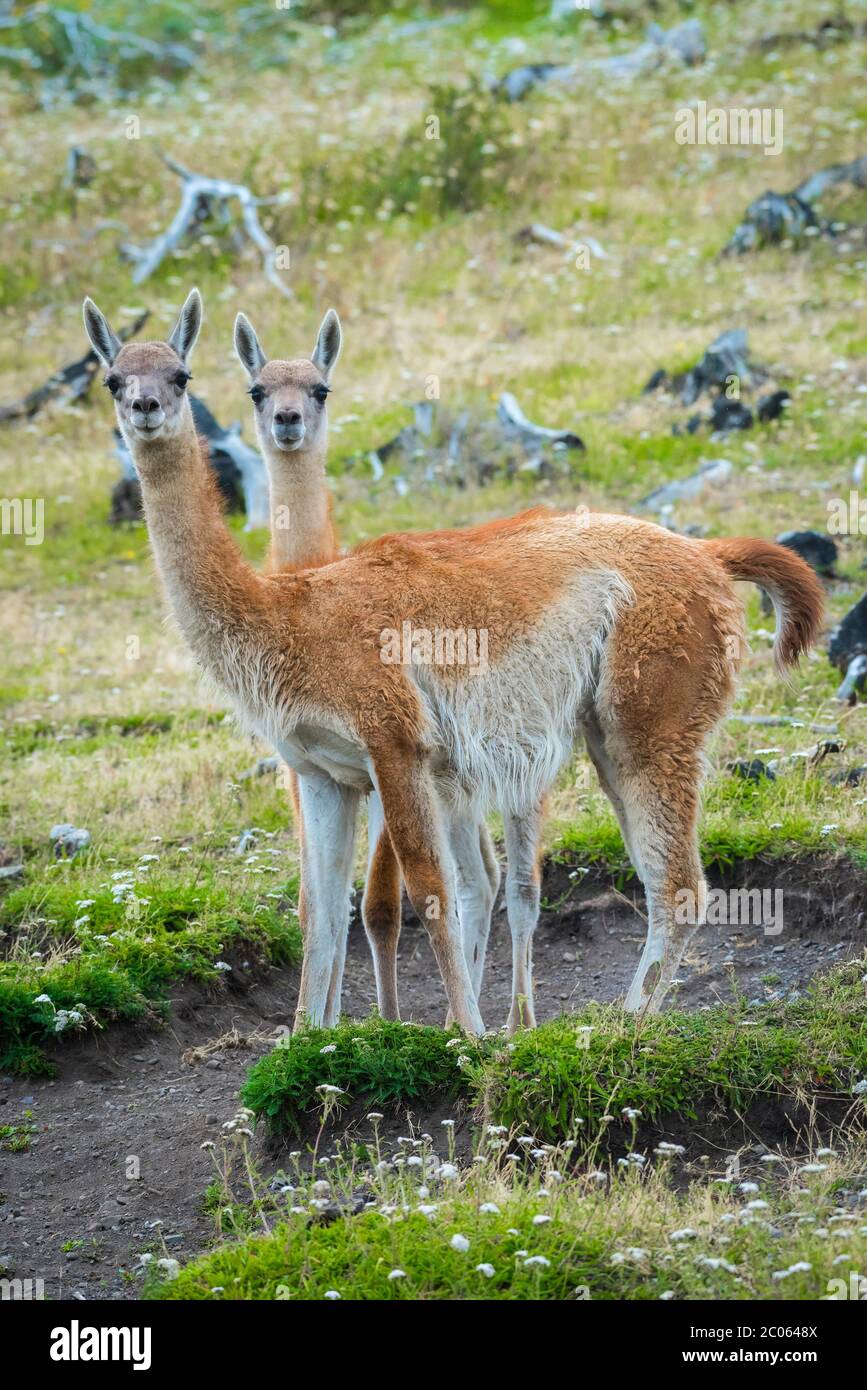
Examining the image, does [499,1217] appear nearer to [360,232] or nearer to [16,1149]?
[16,1149]

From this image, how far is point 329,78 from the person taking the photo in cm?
2797

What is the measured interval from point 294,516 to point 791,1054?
3606mm

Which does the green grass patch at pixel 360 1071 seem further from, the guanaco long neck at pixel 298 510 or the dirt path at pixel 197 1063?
the guanaco long neck at pixel 298 510

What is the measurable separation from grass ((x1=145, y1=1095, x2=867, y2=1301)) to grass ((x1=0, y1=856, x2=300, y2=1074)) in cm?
178

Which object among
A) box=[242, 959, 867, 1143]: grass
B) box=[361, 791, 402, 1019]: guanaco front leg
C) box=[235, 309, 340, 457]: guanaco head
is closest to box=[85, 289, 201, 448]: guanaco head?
box=[235, 309, 340, 457]: guanaco head

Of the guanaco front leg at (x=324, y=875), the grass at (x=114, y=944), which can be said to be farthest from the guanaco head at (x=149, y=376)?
the grass at (x=114, y=944)

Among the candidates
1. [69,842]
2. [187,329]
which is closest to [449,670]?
[187,329]

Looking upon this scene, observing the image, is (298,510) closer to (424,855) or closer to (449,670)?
(449,670)

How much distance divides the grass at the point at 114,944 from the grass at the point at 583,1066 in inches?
51.7

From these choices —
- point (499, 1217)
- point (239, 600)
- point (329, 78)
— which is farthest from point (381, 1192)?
point (329, 78)

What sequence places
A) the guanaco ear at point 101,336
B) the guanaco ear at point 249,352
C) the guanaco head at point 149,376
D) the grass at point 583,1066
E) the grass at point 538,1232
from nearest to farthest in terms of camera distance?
1. the grass at point 538,1232
2. the grass at point 583,1066
3. the guanaco head at point 149,376
4. the guanaco ear at point 101,336
5. the guanaco ear at point 249,352

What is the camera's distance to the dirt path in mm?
5945

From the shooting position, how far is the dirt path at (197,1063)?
19.5 ft

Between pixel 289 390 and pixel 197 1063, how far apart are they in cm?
334
